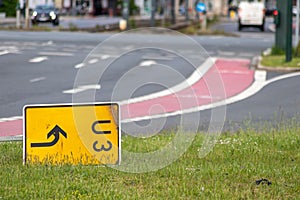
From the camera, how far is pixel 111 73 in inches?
813

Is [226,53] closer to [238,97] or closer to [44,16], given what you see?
[238,97]

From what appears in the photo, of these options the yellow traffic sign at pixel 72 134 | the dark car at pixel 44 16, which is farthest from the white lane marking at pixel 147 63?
the dark car at pixel 44 16

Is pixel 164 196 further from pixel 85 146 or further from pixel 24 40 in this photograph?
pixel 24 40

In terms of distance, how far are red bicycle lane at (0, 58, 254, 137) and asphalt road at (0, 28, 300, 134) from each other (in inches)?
14.1

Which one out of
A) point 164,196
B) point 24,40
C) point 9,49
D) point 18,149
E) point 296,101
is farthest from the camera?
point 24,40

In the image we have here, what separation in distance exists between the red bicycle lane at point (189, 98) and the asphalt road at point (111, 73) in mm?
359

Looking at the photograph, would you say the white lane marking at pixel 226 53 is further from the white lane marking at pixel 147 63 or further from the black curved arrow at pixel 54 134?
the black curved arrow at pixel 54 134

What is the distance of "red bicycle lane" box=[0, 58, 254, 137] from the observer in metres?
12.6

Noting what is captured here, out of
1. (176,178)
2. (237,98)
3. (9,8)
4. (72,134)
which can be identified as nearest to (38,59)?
(237,98)

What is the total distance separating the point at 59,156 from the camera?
7.86 meters

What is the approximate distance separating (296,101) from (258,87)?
272 cm

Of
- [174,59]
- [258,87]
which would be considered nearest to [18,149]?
[258,87]

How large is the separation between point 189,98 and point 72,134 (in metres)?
8.53

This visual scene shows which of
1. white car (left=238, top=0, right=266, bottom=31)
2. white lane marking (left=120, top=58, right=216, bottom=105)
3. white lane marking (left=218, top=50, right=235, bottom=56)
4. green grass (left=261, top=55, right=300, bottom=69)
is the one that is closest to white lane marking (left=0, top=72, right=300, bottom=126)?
white lane marking (left=120, top=58, right=216, bottom=105)
